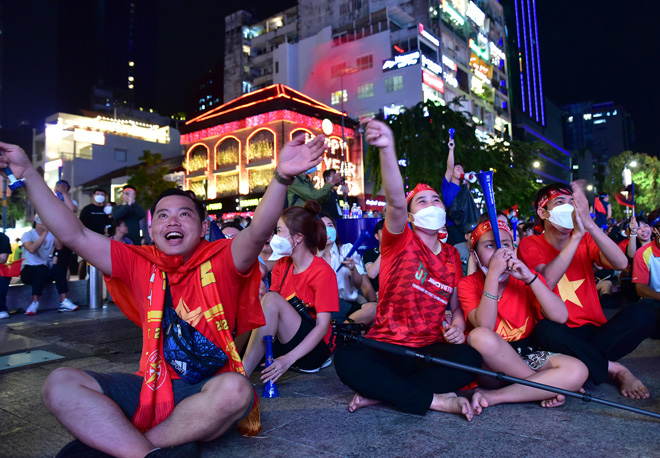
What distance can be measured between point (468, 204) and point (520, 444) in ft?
12.5

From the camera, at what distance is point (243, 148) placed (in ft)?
107

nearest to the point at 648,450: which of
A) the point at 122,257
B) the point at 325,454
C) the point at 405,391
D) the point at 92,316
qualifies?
the point at 405,391

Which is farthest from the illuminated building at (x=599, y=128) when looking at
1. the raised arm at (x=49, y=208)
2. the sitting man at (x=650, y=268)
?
the raised arm at (x=49, y=208)

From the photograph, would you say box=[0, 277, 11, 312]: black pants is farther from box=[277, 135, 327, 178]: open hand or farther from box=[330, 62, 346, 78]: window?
box=[330, 62, 346, 78]: window

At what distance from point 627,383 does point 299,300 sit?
2.32 metres

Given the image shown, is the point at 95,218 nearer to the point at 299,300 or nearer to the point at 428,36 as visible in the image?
the point at 299,300

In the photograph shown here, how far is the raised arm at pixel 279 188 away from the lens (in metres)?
2.07

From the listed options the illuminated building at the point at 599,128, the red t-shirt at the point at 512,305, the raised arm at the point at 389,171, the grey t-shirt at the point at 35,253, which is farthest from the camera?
the illuminated building at the point at 599,128

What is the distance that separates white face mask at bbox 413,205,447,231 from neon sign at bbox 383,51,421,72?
1481 inches

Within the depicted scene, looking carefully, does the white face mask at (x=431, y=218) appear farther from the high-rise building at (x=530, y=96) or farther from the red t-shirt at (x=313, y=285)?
the high-rise building at (x=530, y=96)

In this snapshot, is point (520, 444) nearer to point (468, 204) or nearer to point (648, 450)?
point (648, 450)

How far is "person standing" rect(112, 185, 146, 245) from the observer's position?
27.0ft

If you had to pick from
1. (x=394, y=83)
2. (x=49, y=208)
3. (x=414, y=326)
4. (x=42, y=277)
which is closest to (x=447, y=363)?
(x=414, y=326)

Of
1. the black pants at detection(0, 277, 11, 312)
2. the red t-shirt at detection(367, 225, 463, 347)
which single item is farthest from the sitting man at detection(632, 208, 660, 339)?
the black pants at detection(0, 277, 11, 312)
